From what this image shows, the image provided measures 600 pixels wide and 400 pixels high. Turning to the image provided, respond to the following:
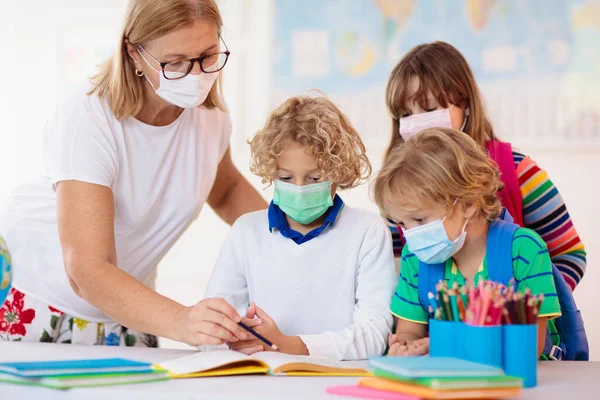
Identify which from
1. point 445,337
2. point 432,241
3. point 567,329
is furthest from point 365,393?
point 567,329

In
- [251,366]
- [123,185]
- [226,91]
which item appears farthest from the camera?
[226,91]

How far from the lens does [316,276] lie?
5.16 ft

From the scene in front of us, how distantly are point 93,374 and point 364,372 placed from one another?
41 cm

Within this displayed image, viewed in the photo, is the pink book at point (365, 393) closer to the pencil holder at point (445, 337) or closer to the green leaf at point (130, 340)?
the pencil holder at point (445, 337)

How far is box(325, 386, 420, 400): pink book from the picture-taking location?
91 centimetres

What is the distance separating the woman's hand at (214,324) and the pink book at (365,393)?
1.00 ft

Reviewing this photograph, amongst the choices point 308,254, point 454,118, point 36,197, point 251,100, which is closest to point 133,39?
point 36,197

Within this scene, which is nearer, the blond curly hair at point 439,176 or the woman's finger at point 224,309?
the woman's finger at point 224,309

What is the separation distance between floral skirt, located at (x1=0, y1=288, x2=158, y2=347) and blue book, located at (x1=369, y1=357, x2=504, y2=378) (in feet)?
2.94

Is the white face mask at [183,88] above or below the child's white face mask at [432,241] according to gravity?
above


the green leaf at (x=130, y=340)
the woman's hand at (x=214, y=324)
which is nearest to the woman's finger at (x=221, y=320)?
the woman's hand at (x=214, y=324)

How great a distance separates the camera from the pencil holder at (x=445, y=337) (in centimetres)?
107

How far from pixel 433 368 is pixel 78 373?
0.50 meters

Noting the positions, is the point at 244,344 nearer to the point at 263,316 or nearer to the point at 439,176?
the point at 263,316
